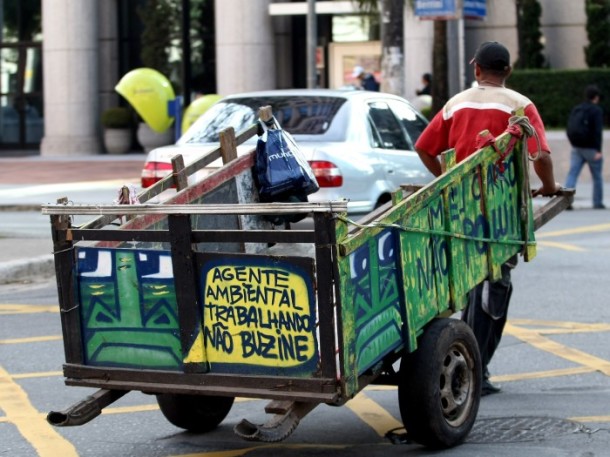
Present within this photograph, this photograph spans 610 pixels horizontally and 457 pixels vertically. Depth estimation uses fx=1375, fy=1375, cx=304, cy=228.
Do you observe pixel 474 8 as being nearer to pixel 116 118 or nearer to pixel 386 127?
pixel 386 127

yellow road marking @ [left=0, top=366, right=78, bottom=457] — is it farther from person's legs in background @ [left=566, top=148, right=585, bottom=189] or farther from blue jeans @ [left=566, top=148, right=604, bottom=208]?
person's legs in background @ [left=566, top=148, right=585, bottom=189]

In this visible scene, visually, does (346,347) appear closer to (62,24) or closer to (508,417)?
(508,417)

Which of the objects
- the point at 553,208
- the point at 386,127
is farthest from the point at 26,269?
the point at 553,208

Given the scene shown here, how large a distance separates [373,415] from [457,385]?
33.4 inches

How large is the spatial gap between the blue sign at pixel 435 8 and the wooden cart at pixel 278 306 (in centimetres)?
1385

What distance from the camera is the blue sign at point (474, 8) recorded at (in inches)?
863

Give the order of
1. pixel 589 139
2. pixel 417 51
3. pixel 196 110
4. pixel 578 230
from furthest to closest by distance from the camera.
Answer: pixel 417 51
pixel 196 110
pixel 589 139
pixel 578 230

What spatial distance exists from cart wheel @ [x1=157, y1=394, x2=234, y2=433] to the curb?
20.0 feet

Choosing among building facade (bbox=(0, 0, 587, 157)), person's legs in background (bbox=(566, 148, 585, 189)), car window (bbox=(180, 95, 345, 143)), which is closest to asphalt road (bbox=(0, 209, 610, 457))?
car window (bbox=(180, 95, 345, 143))

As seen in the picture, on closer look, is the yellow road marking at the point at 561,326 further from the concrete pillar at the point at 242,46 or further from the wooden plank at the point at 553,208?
the concrete pillar at the point at 242,46

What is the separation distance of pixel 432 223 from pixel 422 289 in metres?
0.33

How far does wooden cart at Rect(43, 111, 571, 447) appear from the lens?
565 centimetres

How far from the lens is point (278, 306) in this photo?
18.9ft

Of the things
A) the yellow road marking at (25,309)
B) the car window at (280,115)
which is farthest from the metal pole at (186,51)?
the yellow road marking at (25,309)
